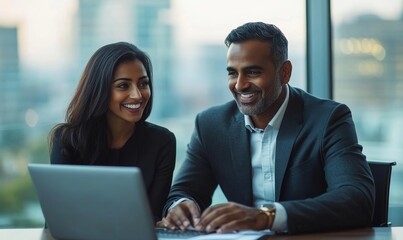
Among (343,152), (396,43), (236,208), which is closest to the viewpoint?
(236,208)

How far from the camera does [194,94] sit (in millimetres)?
4180

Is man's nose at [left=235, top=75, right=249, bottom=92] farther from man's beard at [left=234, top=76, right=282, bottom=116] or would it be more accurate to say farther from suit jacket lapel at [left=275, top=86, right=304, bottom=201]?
suit jacket lapel at [left=275, top=86, right=304, bottom=201]

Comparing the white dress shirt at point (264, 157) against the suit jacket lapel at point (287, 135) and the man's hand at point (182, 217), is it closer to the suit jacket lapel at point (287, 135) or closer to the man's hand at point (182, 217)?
the suit jacket lapel at point (287, 135)

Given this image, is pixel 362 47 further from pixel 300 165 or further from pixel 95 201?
pixel 95 201

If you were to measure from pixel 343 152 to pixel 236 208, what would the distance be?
0.56 m

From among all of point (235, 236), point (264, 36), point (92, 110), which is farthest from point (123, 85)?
point (235, 236)

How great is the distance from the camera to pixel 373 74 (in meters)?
4.09

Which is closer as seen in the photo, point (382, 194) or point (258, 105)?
point (382, 194)

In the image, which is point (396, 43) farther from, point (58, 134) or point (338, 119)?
point (58, 134)

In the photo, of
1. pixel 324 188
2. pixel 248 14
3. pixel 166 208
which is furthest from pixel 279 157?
pixel 248 14

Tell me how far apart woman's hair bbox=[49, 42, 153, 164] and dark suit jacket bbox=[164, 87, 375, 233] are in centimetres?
31

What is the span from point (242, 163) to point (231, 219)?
0.63 m

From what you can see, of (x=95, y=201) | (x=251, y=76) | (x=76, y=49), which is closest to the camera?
(x=95, y=201)

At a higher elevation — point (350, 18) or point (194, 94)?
point (350, 18)
